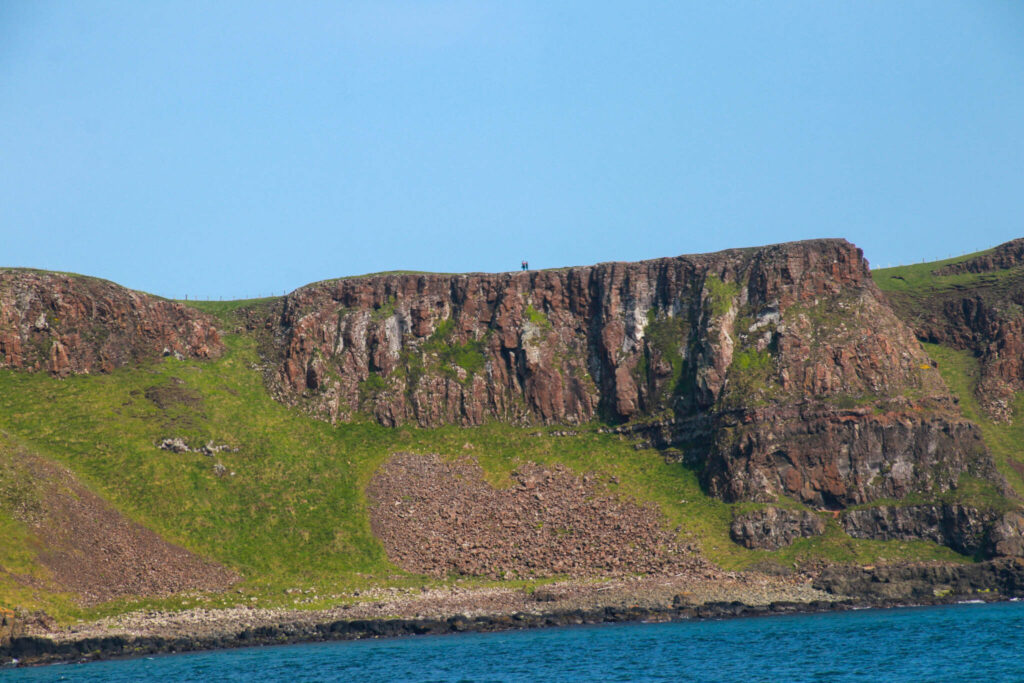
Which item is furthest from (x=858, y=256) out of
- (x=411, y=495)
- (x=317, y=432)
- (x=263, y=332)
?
(x=263, y=332)

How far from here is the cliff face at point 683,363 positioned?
99125 millimetres

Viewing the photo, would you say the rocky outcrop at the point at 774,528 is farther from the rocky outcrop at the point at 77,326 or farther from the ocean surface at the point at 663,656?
the rocky outcrop at the point at 77,326

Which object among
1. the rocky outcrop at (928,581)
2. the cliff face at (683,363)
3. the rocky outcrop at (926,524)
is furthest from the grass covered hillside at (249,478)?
the cliff face at (683,363)

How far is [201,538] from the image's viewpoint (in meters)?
89.4

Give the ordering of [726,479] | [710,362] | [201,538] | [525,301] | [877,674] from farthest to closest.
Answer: [525,301] < [710,362] < [726,479] < [201,538] < [877,674]

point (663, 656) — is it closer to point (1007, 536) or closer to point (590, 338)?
point (1007, 536)

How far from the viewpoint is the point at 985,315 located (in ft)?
391

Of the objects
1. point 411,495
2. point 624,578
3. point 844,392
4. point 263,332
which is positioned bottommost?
point 624,578

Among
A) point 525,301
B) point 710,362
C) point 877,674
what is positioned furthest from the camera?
point 525,301

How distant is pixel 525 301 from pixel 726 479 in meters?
35.2

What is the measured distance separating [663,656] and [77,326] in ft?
253

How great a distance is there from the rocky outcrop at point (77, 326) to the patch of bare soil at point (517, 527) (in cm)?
3323

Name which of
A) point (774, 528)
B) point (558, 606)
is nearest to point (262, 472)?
point (558, 606)

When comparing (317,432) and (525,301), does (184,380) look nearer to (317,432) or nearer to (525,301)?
(317,432)
